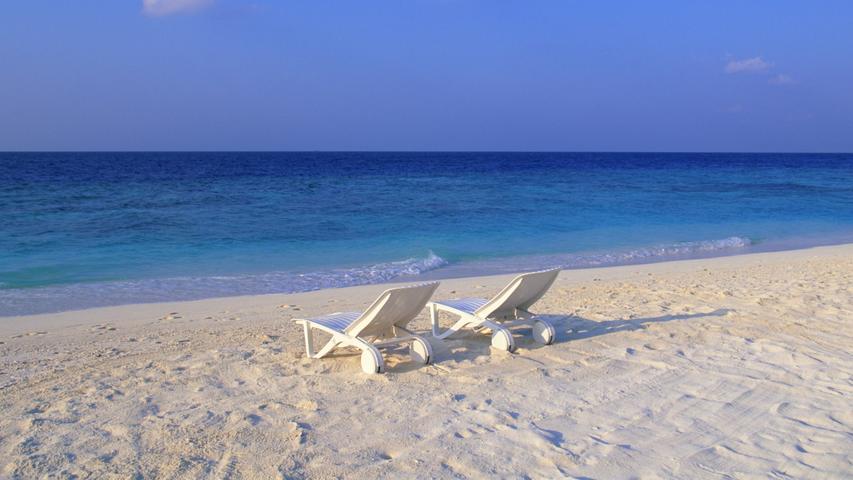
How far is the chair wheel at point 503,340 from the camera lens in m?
6.09

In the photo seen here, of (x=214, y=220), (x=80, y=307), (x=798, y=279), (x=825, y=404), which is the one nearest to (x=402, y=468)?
(x=825, y=404)

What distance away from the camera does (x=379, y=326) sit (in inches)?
230

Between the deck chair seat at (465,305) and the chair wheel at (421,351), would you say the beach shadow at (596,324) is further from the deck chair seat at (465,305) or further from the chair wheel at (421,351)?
the chair wheel at (421,351)

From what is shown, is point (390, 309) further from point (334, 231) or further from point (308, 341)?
point (334, 231)

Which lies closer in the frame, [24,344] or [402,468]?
[402,468]

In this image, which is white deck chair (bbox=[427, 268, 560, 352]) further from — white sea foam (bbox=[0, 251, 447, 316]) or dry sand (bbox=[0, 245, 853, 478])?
white sea foam (bbox=[0, 251, 447, 316])

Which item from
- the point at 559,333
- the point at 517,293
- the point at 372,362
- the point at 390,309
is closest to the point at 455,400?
the point at 372,362

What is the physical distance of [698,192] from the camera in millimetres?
31641

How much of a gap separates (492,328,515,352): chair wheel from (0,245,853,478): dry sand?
0.52ft

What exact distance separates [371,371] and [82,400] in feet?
6.82

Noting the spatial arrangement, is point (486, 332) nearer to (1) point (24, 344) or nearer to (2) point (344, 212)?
(1) point (24, 344)

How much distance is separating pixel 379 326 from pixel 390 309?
10.6 inches

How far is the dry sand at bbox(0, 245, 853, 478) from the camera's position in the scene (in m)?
3.94

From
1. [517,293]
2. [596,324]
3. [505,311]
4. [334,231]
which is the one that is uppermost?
[517,293]
